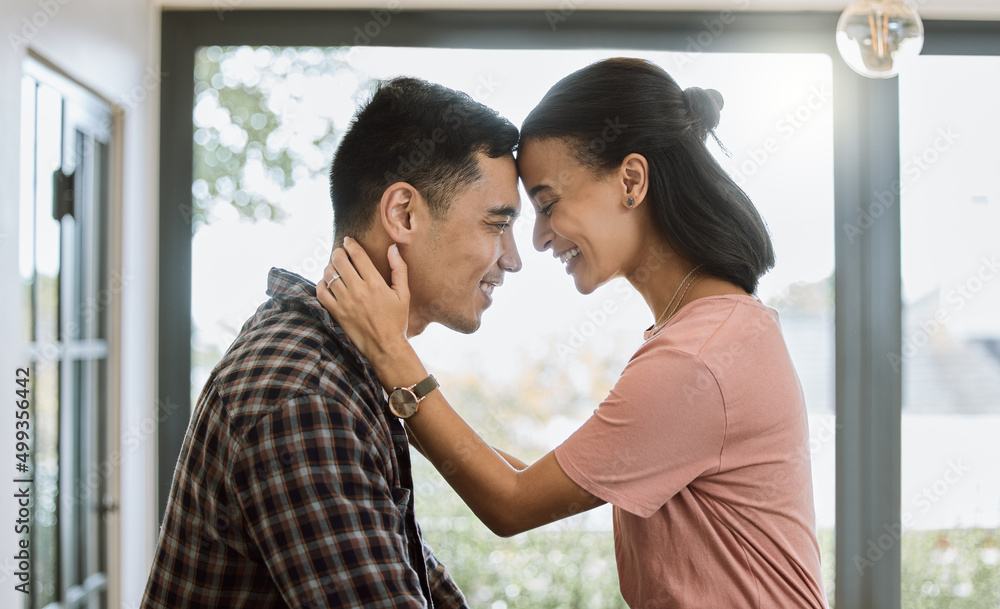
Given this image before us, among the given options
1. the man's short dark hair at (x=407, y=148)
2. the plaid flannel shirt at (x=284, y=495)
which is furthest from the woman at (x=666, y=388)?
the plaid flannel shirt at (x=284, y=495)

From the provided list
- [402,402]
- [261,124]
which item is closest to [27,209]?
[261,124]

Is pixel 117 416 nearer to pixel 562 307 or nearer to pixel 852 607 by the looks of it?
pixel 562 307

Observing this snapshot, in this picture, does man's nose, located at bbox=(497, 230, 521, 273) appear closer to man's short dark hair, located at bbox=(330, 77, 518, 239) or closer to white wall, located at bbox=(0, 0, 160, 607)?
man's short dark hair, located at bbox=(330, 77, 518, 239)

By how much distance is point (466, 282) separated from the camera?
1462mm

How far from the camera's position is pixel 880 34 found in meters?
1.66

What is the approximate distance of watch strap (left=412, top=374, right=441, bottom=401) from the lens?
1281 mm

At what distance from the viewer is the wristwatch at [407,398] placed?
1258mm

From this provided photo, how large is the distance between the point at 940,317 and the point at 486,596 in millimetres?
1846

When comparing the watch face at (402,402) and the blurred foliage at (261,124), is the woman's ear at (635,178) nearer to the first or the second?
the watch face at (402,402)

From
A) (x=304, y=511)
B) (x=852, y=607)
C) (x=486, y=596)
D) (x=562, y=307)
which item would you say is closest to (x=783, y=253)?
(x=562, y=307)

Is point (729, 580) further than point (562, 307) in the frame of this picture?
No

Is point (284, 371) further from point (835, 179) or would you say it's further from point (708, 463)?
point (835, 179)

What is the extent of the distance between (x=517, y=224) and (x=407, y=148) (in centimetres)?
135

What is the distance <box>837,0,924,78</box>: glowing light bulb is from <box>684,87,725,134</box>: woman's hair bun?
45cm
